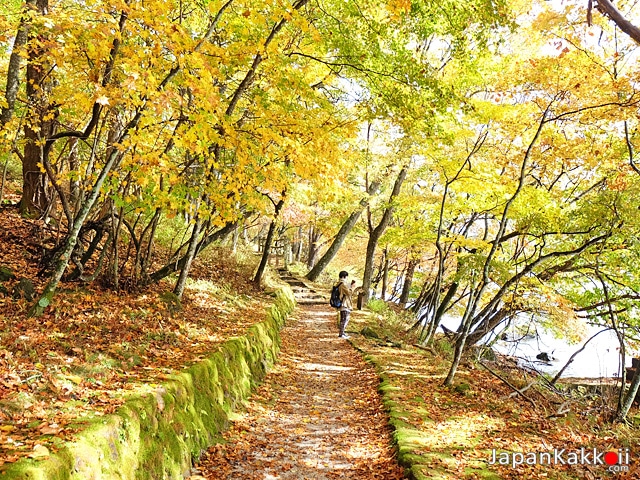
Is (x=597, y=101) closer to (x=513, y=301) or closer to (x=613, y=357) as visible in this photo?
(x=513, y=301)

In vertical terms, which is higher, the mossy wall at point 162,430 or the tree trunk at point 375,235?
the tree trunk at point 375,235

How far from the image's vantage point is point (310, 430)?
22.7 feet

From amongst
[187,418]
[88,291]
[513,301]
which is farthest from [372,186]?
[187,418]

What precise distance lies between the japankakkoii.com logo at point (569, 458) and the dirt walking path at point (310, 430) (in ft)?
5.14

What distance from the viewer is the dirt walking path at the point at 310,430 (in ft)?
18.0

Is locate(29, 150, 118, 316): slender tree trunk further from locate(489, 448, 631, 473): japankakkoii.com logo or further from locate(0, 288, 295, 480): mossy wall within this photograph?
locate(489, 448, 631, 473): japankakkoii.com logo

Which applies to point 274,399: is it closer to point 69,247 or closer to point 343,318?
point 69,247

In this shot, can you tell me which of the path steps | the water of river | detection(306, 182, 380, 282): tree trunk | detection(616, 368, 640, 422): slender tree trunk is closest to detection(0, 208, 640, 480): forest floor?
detection(616, 368, 640, 422): slender tree trunk

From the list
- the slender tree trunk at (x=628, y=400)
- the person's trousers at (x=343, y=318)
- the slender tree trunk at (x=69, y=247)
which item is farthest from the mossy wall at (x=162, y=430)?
the slender tree trunk at (x=628, y=400)

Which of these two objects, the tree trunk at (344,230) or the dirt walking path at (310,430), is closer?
the dirt walking path at (310,430)

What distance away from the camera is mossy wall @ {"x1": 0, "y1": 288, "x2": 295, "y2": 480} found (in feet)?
10.6

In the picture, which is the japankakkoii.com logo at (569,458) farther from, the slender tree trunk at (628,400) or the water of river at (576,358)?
the water of river at (576,358)

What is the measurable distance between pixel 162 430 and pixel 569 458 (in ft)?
18.9

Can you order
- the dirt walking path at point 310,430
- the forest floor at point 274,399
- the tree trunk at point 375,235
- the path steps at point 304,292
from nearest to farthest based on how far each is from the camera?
the forest floor at point 274,399
the dirt walking path at point 310,430
the tree trunk at point 375,235
the path steps at point 304,292
